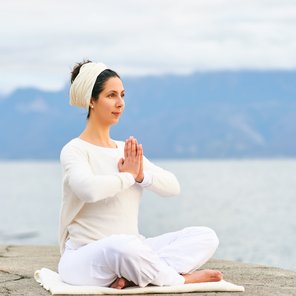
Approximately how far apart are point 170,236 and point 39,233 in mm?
38179

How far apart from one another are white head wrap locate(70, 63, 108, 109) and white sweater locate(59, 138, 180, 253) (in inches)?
10.3

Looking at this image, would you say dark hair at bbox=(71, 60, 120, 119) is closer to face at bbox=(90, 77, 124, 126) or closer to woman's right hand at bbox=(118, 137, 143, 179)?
face at bbox=(90, 77, 124, 126)

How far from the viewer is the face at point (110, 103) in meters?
5.64

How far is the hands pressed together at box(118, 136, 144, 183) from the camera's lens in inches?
220

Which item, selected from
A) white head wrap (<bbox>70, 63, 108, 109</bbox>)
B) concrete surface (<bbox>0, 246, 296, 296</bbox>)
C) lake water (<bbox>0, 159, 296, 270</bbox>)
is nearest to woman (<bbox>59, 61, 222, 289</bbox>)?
white head wrap (<bbox>70, 63, 108, 109</bbox>)

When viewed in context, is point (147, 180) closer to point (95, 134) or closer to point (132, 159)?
point (132, 159)

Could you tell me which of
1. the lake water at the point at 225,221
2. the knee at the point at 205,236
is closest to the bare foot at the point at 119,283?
the knee at the point at 205,236

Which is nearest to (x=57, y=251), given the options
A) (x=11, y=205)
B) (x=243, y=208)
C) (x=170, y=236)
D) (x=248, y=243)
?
(x=170, y=236)

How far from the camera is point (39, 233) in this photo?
43.6 m

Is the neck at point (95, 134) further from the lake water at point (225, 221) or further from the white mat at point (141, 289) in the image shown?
the lake water at point (225, 221)

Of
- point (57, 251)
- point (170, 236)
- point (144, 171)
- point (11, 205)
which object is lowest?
point (11, 205)

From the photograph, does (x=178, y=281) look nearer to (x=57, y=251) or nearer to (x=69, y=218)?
(x=69, y=218)

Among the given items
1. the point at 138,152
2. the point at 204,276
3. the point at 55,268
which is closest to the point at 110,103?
the point at 138,152

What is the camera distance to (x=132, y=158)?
562 cm
